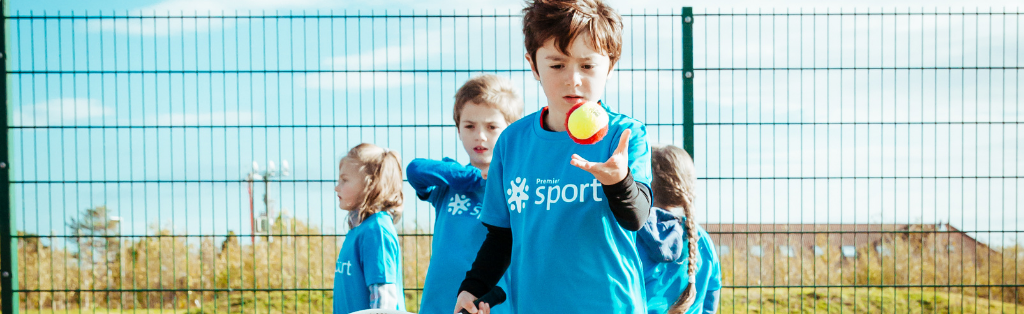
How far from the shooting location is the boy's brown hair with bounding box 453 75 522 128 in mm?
2443

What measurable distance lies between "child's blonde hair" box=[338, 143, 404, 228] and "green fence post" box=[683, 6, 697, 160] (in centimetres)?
204

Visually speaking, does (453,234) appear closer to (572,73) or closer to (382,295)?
(382,295)

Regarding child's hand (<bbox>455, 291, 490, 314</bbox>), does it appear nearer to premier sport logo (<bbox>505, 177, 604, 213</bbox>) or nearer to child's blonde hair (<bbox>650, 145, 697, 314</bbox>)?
premier sport logo (<bbox>505, 177, 604, 213</bbox>)

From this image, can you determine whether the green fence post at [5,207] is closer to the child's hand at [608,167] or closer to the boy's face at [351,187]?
the boy's face at [351,187]

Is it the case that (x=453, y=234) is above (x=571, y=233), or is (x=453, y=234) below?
below

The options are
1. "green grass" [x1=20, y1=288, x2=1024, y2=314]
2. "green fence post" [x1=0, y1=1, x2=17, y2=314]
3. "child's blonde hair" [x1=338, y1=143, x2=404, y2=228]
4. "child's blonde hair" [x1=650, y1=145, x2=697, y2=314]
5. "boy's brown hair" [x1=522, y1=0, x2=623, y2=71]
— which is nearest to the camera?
"boy's brown hair" [x1=522, y1=0, x2=623, y2=71]

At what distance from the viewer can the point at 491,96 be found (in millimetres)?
2439

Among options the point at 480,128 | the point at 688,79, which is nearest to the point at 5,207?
the point at 480,128

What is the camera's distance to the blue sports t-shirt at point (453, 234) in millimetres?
2486

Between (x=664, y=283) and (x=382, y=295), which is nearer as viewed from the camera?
(x=664, y=283)

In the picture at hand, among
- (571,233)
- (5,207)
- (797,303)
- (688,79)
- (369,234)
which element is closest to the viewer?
(571,233)

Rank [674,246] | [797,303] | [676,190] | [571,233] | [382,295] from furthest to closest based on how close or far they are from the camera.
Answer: [797,303], [382,295], [676,190], [674,246], [571,233]

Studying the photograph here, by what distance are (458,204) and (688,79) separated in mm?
2238

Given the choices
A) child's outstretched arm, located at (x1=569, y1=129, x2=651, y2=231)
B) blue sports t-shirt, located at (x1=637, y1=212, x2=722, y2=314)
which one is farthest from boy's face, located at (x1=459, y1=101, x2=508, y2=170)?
child's outstretched arm, located at (x1=569, y1=129, x2=651, y2=231)
